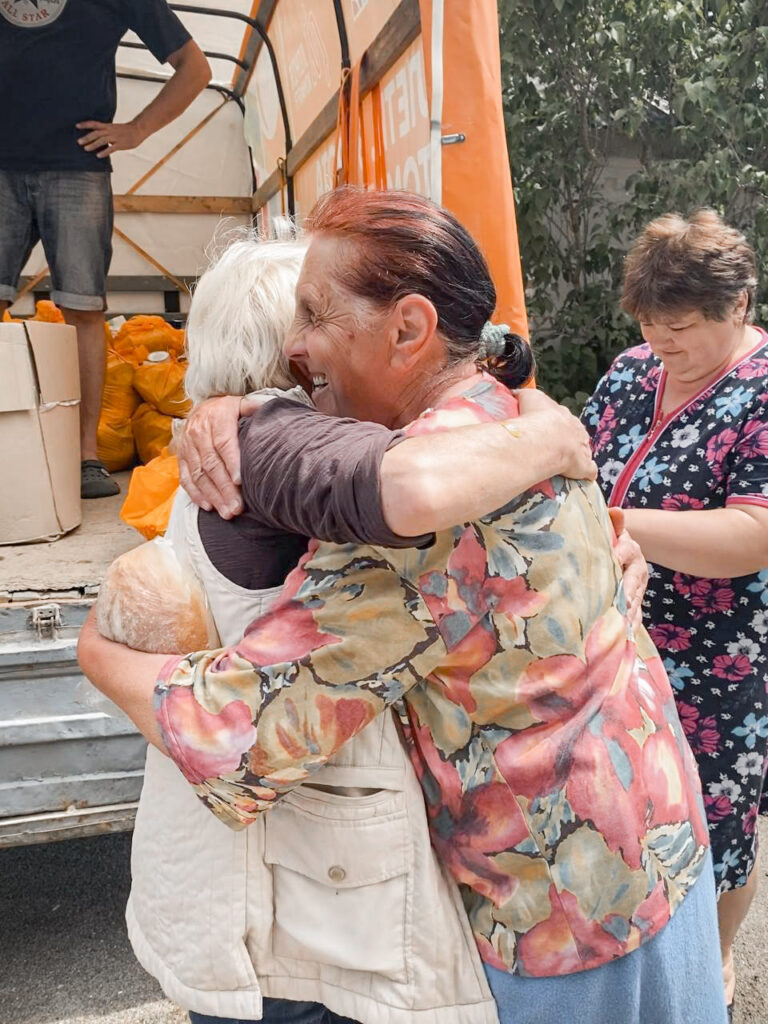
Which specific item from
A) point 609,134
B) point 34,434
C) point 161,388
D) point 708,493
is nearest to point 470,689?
point 708,493

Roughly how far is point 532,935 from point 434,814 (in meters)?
0.18

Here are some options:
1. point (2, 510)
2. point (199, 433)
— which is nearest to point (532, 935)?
point (199, 433)

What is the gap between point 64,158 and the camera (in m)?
3.18

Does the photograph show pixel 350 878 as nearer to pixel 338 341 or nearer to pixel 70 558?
pixel 338 341

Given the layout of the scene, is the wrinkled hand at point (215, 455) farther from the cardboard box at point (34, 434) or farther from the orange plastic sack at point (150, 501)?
the cardboard box at point (34, 434)

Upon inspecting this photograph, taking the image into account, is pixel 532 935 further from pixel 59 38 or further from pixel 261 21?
pixel 261 21

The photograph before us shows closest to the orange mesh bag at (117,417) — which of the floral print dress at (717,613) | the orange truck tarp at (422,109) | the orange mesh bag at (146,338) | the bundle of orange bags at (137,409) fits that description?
the bundle of orange bags at (137,409)

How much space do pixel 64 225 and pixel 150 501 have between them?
4.81 feet

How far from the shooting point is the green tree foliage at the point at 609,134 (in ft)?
16.6

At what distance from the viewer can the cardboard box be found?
90.9 inches

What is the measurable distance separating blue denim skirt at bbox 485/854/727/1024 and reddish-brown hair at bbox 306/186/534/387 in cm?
77

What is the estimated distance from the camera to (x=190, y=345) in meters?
1.19

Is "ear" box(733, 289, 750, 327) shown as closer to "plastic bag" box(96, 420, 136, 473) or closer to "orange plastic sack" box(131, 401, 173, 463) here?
"orange plastic sack" box(131, 401, 173, 463)

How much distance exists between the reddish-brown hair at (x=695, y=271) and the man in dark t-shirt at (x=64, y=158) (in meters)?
2.03
